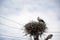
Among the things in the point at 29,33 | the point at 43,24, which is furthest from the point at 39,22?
the point at 29,33

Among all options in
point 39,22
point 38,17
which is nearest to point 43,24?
point 39,22

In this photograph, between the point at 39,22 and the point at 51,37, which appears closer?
the point at 39,22

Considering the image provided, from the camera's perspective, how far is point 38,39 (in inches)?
683

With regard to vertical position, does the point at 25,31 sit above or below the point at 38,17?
below

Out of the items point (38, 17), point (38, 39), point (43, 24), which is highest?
point (38, 17)

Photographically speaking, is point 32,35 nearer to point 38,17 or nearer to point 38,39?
point 38,39

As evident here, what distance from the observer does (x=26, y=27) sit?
1667cm

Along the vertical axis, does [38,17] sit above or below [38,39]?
above

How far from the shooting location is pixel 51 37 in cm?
1841

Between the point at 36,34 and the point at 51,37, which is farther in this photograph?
the point at 51,37

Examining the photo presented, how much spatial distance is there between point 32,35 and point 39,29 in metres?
1.22

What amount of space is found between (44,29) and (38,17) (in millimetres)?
1776

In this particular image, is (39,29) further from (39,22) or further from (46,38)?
(46,38)

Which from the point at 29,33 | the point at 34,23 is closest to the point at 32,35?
the point at 29,33
